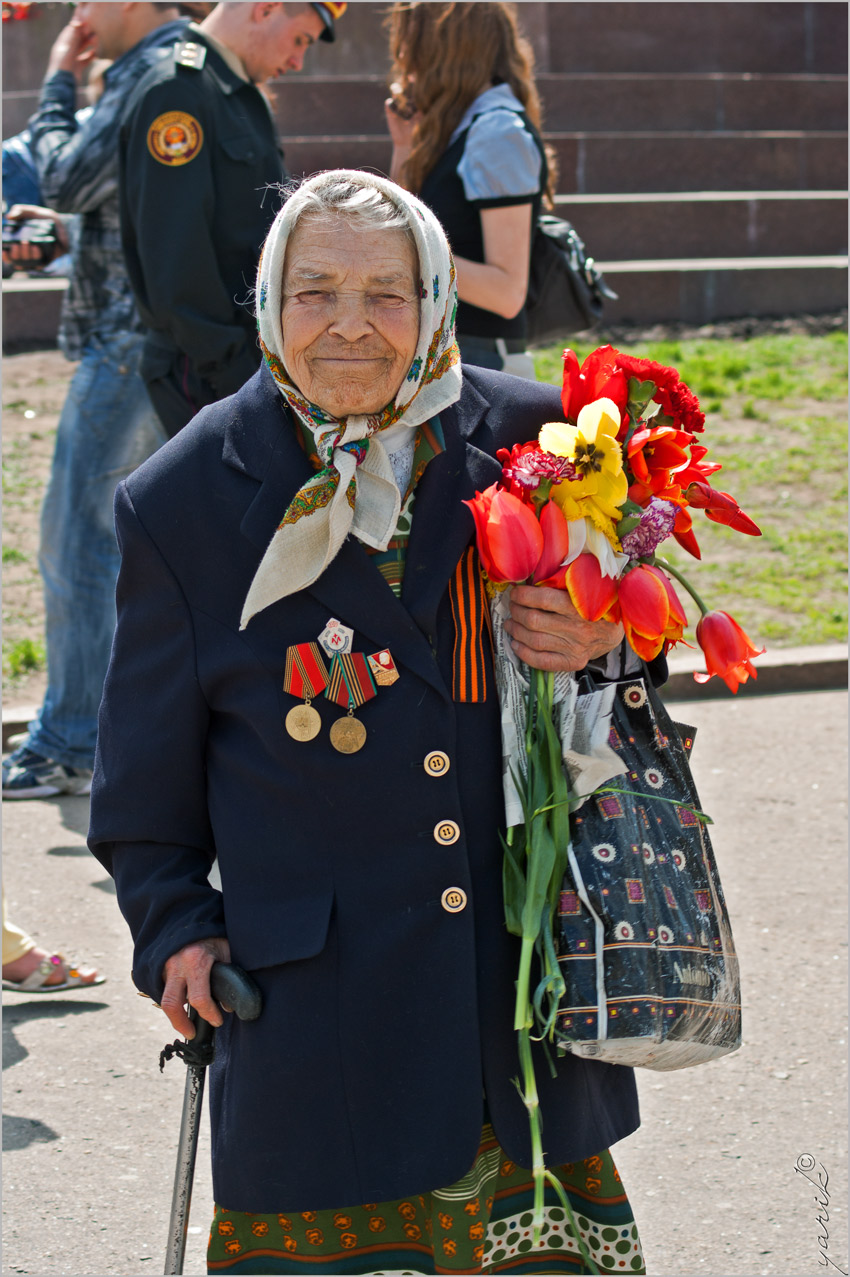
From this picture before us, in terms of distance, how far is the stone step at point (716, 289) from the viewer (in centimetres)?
1082

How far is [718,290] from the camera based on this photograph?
1102cm

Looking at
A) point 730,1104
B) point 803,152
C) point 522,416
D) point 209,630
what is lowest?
Result: point 730,1104

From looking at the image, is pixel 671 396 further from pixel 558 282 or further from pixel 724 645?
pixel 558 282

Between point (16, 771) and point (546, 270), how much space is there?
2496 millimetres

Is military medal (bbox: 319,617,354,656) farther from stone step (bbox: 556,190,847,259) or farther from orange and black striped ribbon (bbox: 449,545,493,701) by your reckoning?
stone step (bbox: 556,190,847,259)

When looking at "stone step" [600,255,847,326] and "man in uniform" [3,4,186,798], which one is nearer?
"man in uniform" [3,4,186,798]

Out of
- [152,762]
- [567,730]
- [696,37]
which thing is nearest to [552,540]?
[567,730]

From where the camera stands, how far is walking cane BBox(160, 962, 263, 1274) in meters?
2.07

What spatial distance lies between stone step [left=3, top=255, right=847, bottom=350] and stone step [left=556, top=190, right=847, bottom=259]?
0.32 m

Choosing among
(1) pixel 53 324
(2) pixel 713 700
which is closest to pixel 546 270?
(2) pixel 713 700

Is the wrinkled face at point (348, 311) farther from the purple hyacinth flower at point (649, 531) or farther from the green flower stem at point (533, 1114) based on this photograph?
the green flower stem at point (533, 1114)

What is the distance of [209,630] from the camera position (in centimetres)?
212

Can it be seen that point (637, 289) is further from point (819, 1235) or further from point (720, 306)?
point (819, 1235)

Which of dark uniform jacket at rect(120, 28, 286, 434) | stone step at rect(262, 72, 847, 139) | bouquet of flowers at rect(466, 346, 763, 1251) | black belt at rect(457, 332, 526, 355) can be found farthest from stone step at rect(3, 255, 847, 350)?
bouquet of flowers at rect(466, 346, 763, 1251)
